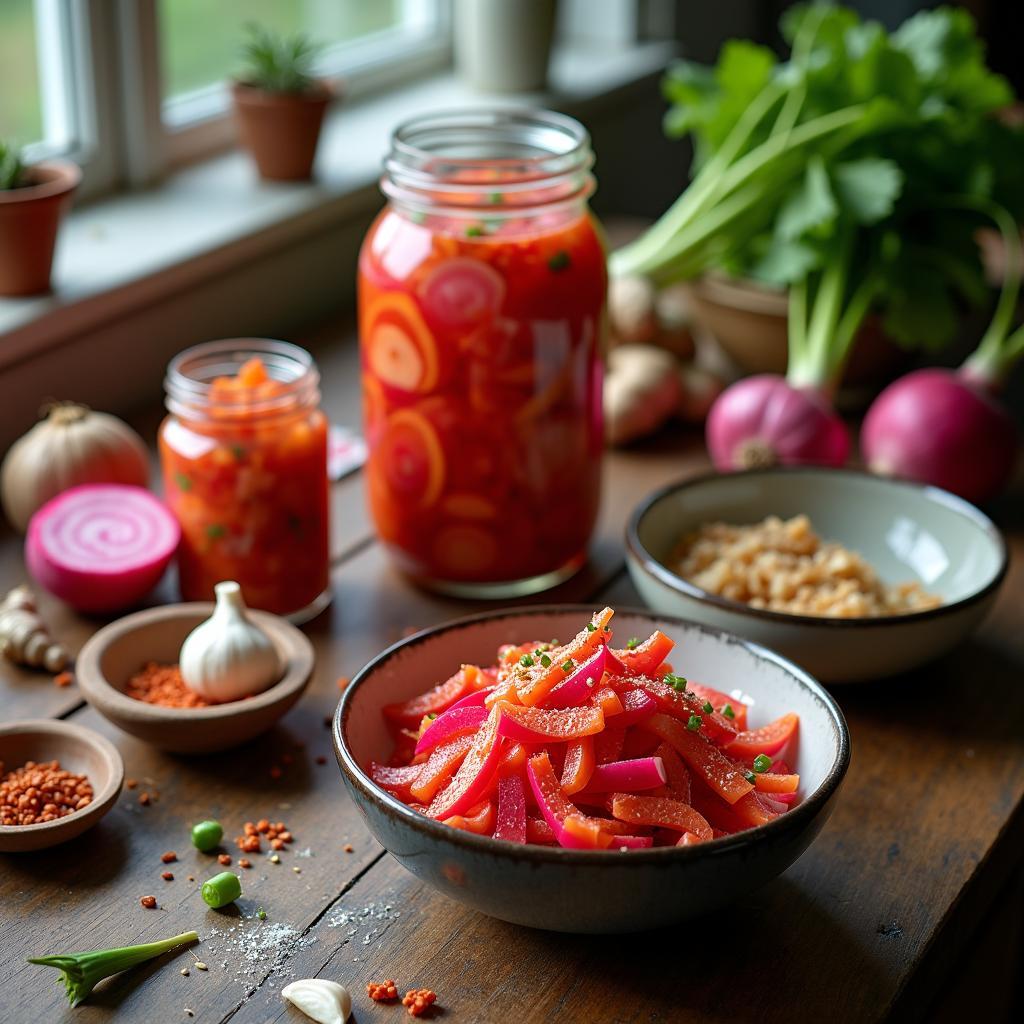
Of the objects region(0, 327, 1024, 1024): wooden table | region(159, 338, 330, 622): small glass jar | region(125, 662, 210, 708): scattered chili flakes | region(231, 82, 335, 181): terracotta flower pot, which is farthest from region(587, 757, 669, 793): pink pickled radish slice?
region(231, 82, 335, 181): terracotta flower pot

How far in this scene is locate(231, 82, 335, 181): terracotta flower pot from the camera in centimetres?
187

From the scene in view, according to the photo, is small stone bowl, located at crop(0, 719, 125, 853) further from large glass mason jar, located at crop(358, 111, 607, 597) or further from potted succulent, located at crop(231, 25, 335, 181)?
potted succulent, located at crop(231, 25, 335, 181)

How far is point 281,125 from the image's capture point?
1.88 m

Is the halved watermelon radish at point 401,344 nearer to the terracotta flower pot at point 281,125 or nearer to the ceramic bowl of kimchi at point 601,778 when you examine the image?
the ceramic bowl of kimchi at point 601,778

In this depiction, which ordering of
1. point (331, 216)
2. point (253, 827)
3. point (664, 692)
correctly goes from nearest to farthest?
point (664, 692) → point (253, 827) → point (331, 216)

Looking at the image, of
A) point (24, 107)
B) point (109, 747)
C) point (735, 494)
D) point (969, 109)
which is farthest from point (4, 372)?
point (969, 109)

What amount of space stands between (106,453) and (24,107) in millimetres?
696

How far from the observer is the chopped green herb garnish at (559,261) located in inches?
47.0

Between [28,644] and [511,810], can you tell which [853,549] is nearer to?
[511,810]

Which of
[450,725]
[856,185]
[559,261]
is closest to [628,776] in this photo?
[450,725]

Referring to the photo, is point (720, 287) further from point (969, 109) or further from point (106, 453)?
point (106, 453)

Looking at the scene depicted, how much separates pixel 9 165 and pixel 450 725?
0.90 meters

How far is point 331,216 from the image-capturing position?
1.93m

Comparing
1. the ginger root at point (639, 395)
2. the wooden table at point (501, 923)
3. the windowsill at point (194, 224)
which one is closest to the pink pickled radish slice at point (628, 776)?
the wooden table at point (501, 923)
